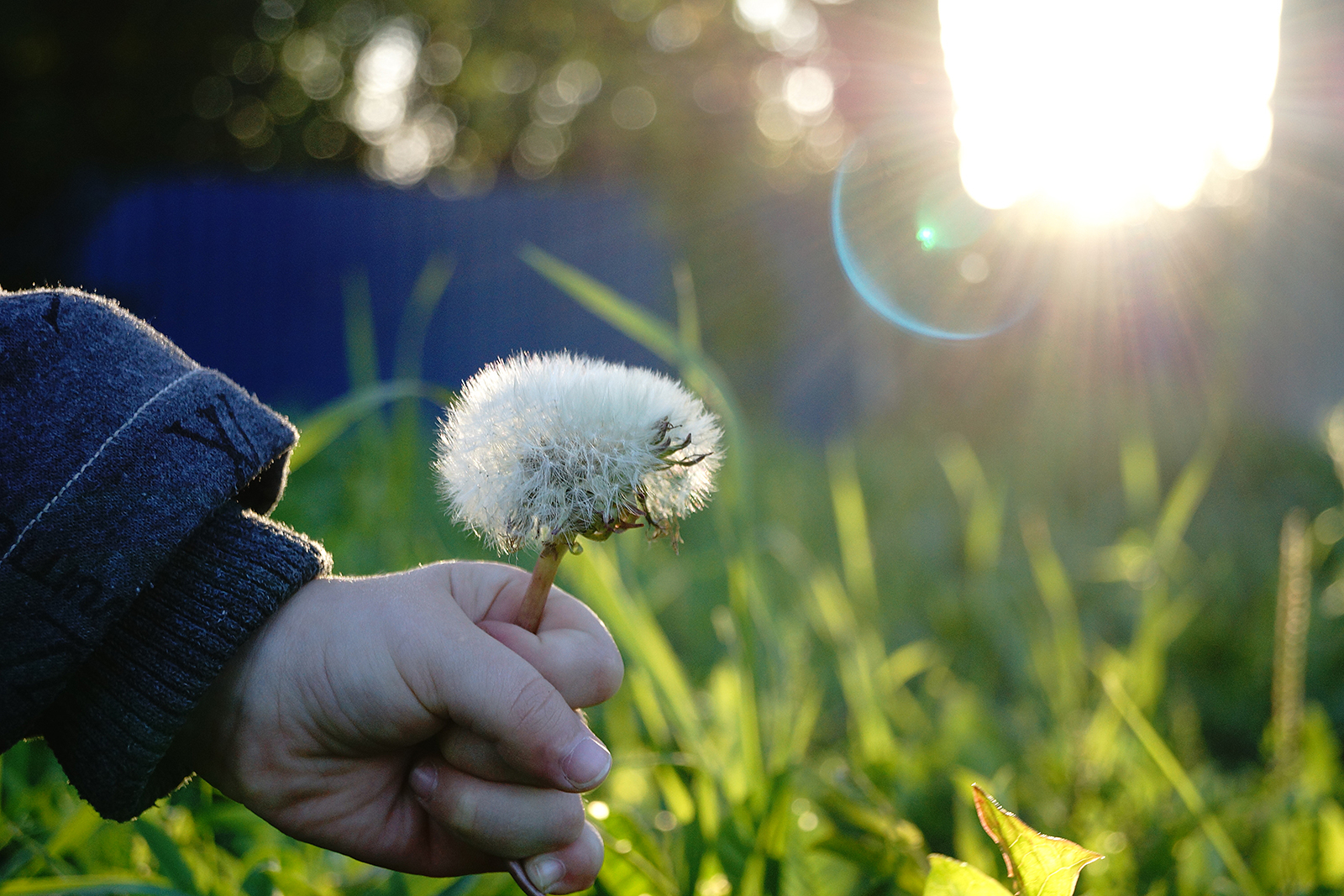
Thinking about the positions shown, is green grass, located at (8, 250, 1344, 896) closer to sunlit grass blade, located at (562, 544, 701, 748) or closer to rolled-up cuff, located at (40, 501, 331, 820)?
sunlit grass blade, located at (562, 544, 701, 748)

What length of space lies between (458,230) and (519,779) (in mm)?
8328

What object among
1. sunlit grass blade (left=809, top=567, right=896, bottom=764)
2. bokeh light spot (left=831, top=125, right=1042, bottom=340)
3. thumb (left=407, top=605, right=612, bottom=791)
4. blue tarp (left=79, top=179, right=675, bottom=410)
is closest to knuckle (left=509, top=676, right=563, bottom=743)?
thumb (left=407, top=605, right=612, bottom=791)

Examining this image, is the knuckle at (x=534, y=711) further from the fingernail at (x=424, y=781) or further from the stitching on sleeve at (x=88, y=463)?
the stitching on sleeve at (x=88, y=463)

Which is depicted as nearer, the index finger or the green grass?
the index finger

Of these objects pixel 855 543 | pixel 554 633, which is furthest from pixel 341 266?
pixel 554 633

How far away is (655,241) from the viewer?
8.49 m

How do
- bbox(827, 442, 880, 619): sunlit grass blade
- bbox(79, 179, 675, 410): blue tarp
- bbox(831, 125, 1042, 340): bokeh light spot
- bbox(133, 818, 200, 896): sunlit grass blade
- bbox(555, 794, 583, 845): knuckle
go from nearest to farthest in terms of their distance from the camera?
bbox(555, 794, 583, 845): knuckle → bbox(133, 818, 200, 896): sunlit grass blade → bbox(827, 442, 880, 619): sunlit grass blade → bbox(831, 125, 1042, 340): bokeh light spot → bbox(79, 179, 675, 410): blue tarp

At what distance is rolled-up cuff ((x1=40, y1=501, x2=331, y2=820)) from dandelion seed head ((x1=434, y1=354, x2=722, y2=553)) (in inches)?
8.7

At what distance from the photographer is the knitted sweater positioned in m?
0.69

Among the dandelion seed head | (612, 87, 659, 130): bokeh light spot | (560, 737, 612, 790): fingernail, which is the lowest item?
(560, 737, 612, 790): fingernail

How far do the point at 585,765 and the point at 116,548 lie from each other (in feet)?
1.47

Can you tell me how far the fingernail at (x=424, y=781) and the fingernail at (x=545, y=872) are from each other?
111 millimetres

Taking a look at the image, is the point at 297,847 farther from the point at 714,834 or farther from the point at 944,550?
the point at 944,550

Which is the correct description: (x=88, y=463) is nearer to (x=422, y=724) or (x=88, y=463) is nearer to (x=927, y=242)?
(x=422, y=724)
